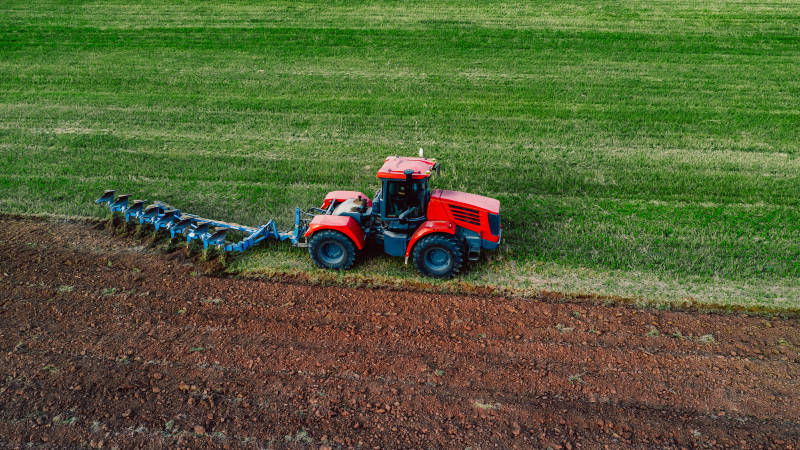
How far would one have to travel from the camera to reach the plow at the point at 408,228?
1038 centimetres

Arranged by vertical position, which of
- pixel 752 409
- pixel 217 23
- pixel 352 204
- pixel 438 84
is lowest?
pixel 752 409

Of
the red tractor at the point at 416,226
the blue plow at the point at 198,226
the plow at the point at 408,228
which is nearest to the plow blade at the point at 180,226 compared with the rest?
the blue plow at the point at 198,226

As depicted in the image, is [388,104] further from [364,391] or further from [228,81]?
[364,391]

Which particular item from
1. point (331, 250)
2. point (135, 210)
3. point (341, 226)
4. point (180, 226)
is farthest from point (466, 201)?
point (135, 210)

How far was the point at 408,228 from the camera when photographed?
35.2 feet

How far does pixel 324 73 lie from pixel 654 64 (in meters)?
12.1

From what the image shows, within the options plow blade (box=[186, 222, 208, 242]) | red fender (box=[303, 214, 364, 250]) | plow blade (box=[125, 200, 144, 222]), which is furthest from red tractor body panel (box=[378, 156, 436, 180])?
plow blade (box=[125, 200, 144, 222])

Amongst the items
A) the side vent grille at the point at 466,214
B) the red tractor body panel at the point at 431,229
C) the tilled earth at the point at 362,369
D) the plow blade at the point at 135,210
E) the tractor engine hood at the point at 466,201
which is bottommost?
the tilled earth at the point at 362,369

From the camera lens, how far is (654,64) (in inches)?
894

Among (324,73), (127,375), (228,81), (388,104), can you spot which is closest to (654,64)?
(388,104)

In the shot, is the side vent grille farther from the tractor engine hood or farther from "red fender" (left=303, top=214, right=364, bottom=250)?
"red fender" (left=303, top=214, right=364, bottom=250)

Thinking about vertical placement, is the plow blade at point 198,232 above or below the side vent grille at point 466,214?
below

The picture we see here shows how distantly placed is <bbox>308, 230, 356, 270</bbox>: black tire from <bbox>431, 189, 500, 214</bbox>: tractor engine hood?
67.6 inches

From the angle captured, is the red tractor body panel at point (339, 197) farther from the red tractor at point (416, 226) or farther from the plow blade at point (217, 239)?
the plow blade at point (217, 239)
